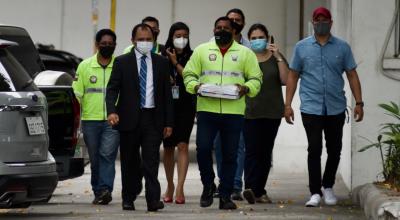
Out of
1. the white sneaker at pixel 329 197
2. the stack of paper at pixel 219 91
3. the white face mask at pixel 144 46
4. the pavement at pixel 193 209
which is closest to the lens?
the pavement at pixel 193 209

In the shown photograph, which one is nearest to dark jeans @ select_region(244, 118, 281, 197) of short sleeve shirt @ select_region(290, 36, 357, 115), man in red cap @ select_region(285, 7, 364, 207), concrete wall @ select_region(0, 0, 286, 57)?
man in red cap @ select_region(285, 7, 364, 207)

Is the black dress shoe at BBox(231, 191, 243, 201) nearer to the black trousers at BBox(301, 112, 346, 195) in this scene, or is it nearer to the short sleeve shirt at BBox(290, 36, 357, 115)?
the black trousers at BBox(301, 112, 346, 195)

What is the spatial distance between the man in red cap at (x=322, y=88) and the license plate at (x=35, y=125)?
2.75 meters

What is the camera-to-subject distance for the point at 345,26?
16.7 meters

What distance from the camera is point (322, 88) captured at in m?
13.3

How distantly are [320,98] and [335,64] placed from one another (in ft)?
1.23

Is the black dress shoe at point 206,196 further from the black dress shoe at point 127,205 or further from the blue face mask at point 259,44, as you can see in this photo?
the blue face mask at point 259,44

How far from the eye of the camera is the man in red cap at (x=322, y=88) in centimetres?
1333

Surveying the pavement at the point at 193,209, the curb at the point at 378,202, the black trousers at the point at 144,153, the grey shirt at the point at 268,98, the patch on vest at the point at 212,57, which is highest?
the patch on vest at the point at 212,57

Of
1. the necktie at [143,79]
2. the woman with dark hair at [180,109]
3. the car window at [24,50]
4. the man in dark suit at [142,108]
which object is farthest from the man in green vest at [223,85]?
the car window at [24,50]

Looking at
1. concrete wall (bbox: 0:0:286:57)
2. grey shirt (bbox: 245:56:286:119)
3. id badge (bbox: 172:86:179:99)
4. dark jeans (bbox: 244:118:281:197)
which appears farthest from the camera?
concrete wall (bbox: 0:0:286:57)

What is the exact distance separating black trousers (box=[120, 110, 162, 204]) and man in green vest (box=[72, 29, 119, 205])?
1210mm

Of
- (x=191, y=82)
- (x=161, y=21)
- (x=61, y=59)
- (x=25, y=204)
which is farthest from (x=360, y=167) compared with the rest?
(x=161, y=21)

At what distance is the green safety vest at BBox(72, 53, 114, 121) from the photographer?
1409cm
